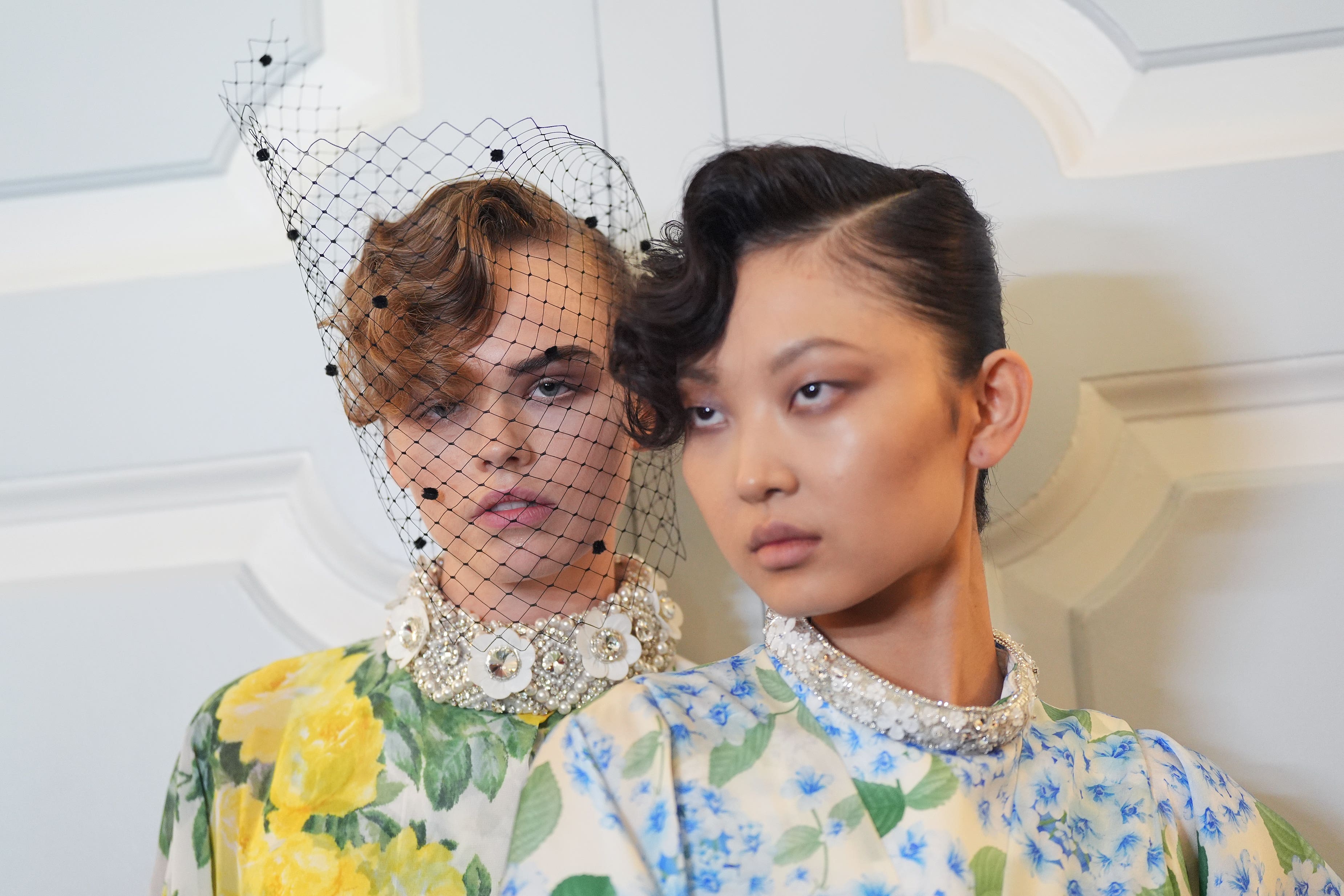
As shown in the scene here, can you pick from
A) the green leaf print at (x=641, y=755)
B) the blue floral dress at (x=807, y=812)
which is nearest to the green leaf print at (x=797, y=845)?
the blue floral dress at (x=807, y=812)

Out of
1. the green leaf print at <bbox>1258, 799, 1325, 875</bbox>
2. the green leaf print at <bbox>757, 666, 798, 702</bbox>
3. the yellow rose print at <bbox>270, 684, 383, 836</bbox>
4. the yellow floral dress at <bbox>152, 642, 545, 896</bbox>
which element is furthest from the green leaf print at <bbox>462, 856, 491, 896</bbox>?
the green leaf print at <bbox>1258, 799, 1325, 875</bbox>

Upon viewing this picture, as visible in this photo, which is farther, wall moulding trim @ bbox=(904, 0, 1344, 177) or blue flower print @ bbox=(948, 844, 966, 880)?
wall moulding trim @ bbox=(904, 0, 1344, 177)

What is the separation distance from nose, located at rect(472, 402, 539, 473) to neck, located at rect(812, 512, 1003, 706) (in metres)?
0.31

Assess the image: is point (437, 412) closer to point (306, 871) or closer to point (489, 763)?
point (489, 763)

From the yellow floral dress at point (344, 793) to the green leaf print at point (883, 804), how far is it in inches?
13.8

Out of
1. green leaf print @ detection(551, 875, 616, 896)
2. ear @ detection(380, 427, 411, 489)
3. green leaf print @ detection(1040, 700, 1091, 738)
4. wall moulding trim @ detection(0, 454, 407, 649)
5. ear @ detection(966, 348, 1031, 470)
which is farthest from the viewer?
wall moulding trim @ detection(0, 454, 407, 649)

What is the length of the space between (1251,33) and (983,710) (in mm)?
859

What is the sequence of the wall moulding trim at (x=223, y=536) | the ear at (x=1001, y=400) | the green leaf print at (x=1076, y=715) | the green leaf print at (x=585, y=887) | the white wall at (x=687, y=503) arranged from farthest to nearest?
the wall moulding trim at (x=223, y=536)
the white wall at (x=687, y=503)
the green leaf print at (x=1076, y=715)
the ear at (x=1001, y=400)
the green leaf print at (x=585, y=887)

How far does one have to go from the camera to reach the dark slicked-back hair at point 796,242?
32.6 inches

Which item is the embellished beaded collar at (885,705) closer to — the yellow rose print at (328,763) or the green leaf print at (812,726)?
the green leaf print at (812,726)

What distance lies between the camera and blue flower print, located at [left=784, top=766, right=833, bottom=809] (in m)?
0.81

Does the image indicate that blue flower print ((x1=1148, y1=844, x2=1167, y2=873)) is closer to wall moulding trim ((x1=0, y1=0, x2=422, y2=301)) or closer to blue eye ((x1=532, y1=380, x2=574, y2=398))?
blue eye ((x1=532, y1=380, x2=574, y2=398))

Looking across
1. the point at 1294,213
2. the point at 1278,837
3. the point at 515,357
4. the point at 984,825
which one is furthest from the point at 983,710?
the point at 1294,213

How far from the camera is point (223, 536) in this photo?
1323mm
